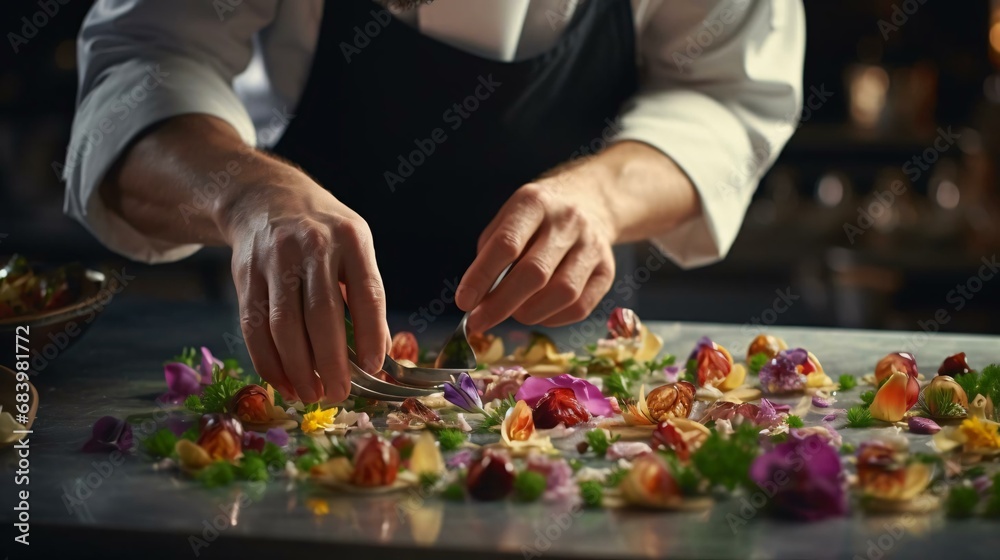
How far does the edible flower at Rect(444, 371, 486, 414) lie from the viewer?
91 cm

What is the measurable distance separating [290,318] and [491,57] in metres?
0.68

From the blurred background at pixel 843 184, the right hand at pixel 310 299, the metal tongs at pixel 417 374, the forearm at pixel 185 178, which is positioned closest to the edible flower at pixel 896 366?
the metal tongs at pixel 417 374

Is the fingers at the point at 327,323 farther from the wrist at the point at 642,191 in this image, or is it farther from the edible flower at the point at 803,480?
the wrist at the point at 642,191

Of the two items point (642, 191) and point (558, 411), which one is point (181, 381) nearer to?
point (558, 411)

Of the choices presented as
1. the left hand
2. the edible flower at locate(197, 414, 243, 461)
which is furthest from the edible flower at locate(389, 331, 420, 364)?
the edible flower at locate(197, 414, 243, 461)

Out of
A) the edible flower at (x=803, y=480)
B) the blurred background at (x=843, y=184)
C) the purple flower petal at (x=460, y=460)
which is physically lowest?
the blurred background at (x=843, y=184)

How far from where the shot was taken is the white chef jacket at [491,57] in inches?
48.4

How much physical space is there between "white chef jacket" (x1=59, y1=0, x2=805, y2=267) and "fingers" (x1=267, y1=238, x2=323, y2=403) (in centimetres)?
41

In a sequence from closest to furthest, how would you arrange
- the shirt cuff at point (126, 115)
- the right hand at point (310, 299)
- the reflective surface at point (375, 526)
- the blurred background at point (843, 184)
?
the reflective surface at point (375, 526) < the right hand at point (310, 299) < the shirt cuff at point (126, 115) < the blurred background at point (843, 184)

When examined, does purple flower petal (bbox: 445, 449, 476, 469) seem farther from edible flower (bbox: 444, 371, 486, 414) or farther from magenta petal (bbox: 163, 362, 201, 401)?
magenta petal (bbox: 163, 362, 201, 401)

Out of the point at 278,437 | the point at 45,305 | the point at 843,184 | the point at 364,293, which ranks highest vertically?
the point at 364,293

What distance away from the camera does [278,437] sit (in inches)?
32.4

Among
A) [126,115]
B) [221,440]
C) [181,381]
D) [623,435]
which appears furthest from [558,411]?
[126,115]

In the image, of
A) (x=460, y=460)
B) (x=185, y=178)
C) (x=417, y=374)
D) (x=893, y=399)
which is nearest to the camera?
(x=460, y=460)
